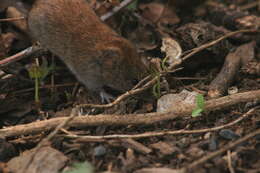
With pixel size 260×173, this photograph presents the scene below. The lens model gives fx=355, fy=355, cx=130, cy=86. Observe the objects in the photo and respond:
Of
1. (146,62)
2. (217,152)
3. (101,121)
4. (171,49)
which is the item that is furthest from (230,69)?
(101,121)

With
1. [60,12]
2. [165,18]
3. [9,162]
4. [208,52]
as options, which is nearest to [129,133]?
[9,162]

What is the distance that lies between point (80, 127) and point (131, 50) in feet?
4.38

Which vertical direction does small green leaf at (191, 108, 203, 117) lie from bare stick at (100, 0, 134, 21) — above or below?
below

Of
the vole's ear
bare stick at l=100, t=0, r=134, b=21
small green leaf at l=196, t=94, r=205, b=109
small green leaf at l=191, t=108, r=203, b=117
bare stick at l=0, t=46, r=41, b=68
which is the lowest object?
small green leaf at l=191, t=108, r=203, b=117

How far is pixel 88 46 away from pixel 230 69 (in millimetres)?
1788

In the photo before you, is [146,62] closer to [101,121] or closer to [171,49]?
[171,49]

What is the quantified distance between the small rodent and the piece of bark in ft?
2.94

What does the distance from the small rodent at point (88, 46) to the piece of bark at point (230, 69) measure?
0.90m

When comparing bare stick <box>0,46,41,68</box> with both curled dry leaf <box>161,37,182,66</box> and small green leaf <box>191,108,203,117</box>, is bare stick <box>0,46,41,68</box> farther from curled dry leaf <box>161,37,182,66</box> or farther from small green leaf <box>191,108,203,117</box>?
small green leaf <box>191,108,203,117</box>

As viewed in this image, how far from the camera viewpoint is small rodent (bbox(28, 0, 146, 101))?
438 cm

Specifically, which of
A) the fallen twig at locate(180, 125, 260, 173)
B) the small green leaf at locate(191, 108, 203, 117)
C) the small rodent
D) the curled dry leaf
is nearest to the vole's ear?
the small rodent

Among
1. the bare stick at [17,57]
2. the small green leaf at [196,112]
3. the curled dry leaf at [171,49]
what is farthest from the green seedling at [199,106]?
the bare stick at [17,57]

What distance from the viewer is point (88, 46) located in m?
4.56

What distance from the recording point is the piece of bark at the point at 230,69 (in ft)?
12.9
